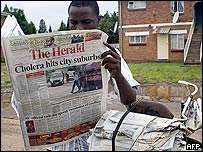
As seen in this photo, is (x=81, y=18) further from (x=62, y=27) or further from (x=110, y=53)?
(x=110, y=53)

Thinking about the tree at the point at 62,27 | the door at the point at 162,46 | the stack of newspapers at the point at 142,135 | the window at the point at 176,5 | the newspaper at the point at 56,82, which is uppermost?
the window at the point at 176,5

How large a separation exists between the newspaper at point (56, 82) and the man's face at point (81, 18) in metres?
0.15

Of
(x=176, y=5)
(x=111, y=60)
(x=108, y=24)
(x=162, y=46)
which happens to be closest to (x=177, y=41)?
(x=162, y=46)

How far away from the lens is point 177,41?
1319 cm

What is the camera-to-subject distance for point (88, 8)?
101cm

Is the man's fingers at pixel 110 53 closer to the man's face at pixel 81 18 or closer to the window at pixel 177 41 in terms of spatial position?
the man's face at pixel 81 18

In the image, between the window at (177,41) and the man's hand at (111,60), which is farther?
the window at (177,41)

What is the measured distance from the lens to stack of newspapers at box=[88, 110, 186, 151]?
0.78 meters

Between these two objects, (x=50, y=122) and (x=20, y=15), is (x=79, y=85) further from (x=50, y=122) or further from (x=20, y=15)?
(x=20, y=15)

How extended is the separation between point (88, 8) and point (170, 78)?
25.3 feet

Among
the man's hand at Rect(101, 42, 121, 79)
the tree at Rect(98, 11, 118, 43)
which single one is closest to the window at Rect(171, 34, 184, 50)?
the tree at Rect(98, 11, 118, 43)

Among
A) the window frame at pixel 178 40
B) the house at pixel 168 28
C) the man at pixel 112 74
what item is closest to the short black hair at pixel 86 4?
the man at pixel 112 74

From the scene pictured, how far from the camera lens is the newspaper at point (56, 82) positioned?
Answer: 790 mm

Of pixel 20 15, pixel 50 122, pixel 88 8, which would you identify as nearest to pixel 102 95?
pixel 50 122
